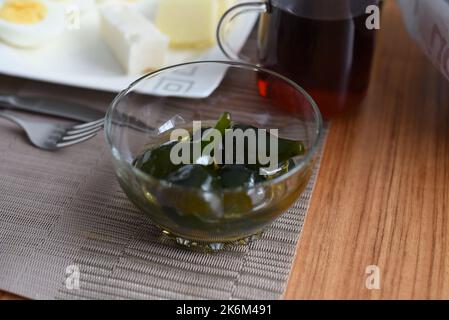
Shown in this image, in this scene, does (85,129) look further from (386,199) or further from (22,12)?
(386,199)

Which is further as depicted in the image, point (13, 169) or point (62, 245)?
point (13, 169)

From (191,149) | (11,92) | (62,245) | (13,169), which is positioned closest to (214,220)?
(191,149)

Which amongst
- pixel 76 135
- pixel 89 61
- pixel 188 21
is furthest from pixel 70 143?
pixel 188 21

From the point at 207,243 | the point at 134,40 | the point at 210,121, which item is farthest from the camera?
the point at 134,40

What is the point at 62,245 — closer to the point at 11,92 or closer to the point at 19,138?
the point at 19,138
